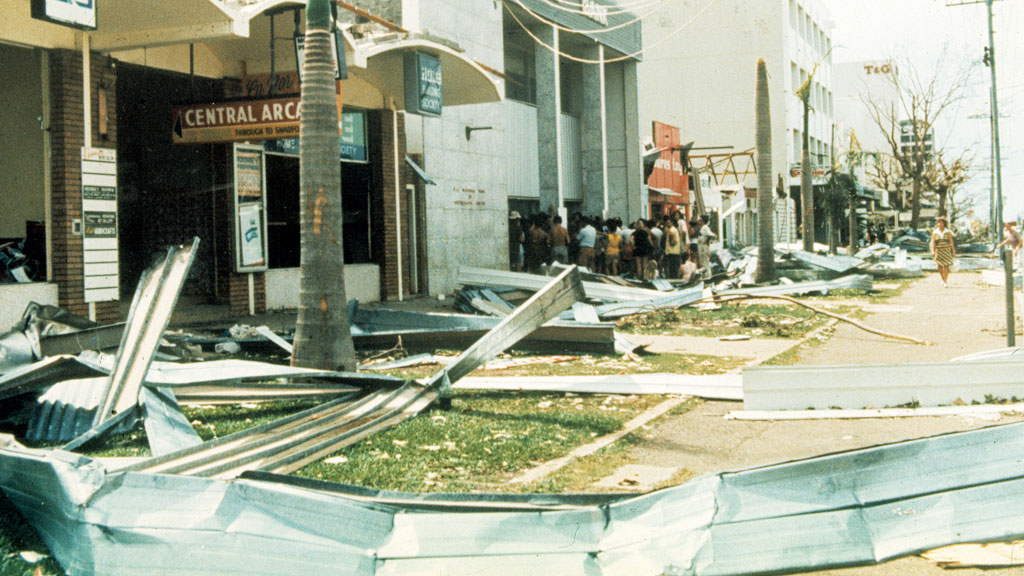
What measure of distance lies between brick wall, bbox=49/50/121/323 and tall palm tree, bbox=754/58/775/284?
1426 centimetres

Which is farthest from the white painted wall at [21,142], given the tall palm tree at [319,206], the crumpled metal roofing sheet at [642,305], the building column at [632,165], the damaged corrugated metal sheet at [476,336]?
the building column at [632,165]

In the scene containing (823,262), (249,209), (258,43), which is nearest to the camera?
(258,43)

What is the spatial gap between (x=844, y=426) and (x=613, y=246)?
17373 mm

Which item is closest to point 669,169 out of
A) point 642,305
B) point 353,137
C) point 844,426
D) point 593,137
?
point 593,137

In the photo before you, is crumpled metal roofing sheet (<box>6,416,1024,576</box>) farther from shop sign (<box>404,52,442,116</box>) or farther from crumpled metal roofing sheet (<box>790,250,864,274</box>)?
crumpled metal roofing sheet (<box>790,250,864,274</box>)

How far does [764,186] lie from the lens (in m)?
22.6

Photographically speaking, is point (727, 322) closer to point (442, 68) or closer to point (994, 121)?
point (442, 68)

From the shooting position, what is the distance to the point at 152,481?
3.97 metres

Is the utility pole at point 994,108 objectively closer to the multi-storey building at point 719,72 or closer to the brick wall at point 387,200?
the multi-storey building at point 719,72

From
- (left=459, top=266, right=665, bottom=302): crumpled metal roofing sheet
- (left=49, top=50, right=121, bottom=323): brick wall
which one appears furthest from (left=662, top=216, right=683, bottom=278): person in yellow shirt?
(left=49, top=50, right=121, bottom=323): brick wall

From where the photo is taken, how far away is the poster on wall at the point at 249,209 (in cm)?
1584

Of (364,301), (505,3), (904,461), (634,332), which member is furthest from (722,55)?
(904,461)

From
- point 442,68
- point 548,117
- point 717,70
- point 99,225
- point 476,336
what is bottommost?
point 476,336

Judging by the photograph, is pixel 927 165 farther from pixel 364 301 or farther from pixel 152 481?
pixel 152 481
